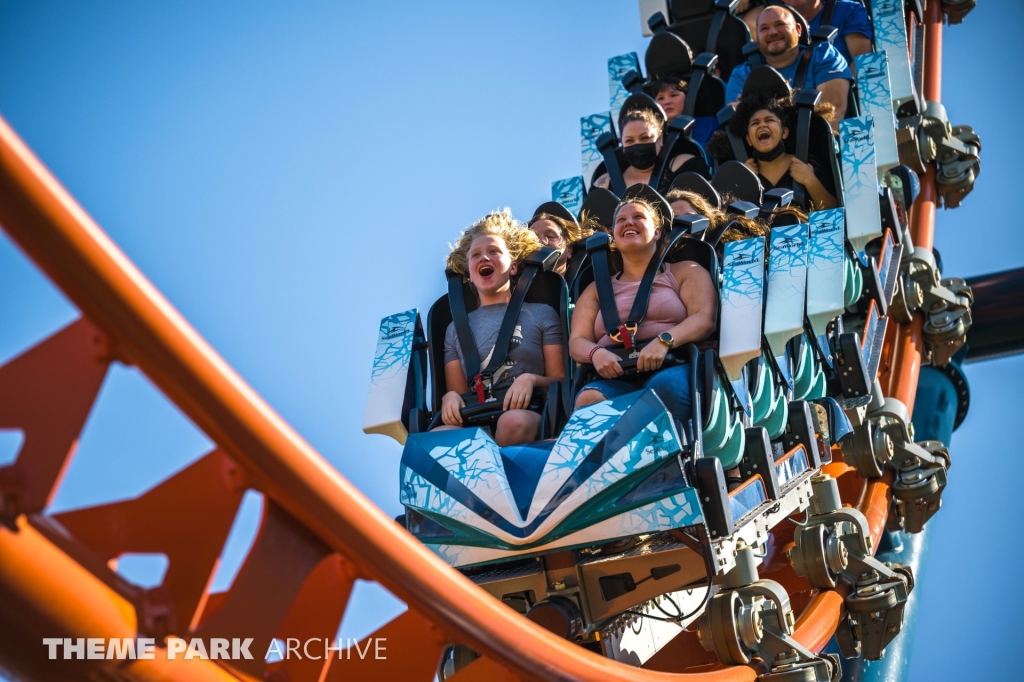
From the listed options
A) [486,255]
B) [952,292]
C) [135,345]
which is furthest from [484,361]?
[952,292]

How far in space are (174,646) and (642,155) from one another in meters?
3.63

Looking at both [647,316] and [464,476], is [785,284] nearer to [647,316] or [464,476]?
[647,316]

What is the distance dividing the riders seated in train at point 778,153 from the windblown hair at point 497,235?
1.43m

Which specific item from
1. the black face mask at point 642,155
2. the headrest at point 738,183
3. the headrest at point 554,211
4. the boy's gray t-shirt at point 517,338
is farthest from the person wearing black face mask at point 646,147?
the boy's gray t-shirt at point 517,338

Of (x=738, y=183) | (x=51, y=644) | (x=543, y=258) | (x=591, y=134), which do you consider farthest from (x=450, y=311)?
(x=591, y=134)

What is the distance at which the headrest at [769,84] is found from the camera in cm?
461

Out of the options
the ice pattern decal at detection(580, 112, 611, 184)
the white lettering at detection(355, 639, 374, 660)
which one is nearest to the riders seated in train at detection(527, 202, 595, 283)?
the ice pattern decal at detection(580, 112, 611, 184)

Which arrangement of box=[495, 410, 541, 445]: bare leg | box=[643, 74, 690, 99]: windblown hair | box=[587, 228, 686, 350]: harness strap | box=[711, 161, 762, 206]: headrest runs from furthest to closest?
box=[643, 74, 690, 99]: windblown hair, box=[711, 161, 762, 206]: headrest, box=[587, 228, 686, 350]: harness strap, box=[495, 410, 541, 445]: bare leg

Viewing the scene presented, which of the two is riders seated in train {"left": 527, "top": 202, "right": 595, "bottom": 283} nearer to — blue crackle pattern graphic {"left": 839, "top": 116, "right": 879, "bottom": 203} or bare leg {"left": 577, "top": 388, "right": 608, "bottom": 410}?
bare leg {"left": 577, "top": 388, "right": 608, "bottom": 410}

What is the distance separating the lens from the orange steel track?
3.98ft

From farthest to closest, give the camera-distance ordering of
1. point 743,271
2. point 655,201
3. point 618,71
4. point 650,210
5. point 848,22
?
point 618,71, point 848,22, point 655,201, point 650,210, point 743,271

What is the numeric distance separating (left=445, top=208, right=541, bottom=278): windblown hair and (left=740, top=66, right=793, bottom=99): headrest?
169 centimetres

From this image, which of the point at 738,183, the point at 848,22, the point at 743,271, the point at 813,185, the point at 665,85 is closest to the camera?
the point at 743,271

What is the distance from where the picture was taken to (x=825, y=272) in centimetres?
348
